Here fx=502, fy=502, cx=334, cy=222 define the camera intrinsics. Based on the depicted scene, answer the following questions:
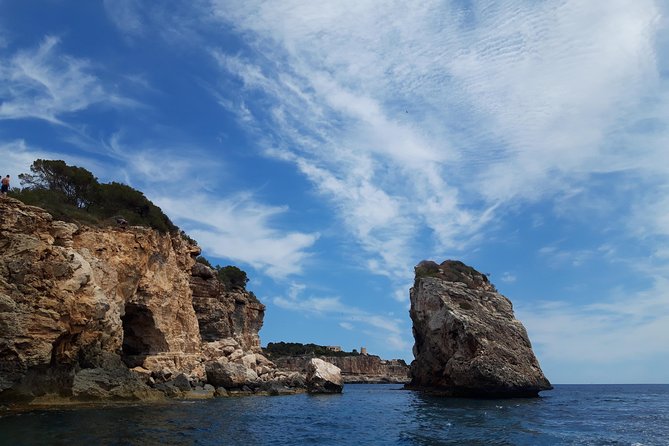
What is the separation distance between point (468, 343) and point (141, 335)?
2319 centimetres

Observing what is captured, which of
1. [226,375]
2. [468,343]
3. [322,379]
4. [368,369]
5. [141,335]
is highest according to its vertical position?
[368,369]

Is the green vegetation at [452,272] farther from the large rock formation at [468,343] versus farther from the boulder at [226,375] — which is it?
the boulder at [226,375]

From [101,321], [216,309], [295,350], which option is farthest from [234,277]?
[295,350]

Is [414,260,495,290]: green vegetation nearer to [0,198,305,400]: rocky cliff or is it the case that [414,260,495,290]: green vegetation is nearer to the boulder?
[0,198,305,400]: rocky cliff

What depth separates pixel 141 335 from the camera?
110 feet

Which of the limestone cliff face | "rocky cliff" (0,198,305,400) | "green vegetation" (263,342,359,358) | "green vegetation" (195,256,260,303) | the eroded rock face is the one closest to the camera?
the eroded rock face

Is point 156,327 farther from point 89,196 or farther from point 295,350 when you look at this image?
point 295,350

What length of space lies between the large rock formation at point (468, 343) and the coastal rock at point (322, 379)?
7758 mm

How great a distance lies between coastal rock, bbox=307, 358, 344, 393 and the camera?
44625 millimetres

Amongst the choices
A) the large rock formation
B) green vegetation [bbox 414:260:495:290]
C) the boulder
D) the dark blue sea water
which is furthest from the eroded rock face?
green vegetation [bbox 414:260:495:290]

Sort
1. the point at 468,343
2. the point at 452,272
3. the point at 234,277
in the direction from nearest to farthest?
the point at 468,343 → the point at 452,272 → the point at 234,277

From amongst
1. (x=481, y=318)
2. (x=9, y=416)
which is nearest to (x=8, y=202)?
(x=9, y=416)

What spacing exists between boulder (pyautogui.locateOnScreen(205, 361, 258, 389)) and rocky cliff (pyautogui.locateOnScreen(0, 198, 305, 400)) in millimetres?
89

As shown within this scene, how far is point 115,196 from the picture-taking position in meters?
37.3
